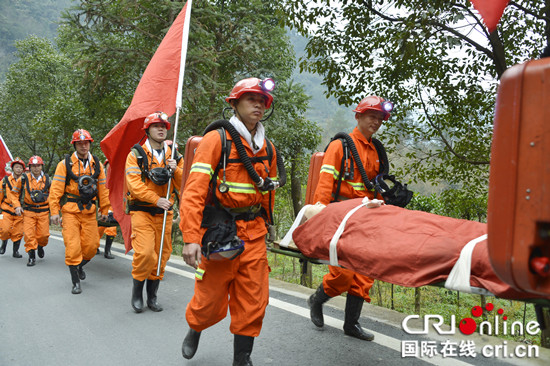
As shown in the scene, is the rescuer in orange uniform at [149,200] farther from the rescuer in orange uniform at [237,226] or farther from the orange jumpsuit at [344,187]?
the orange jumpsuit at [344,187]

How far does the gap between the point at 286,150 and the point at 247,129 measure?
913 cm

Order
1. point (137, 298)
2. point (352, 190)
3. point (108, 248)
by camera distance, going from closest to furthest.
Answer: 1. point (352, 190)
2. point (137, 298)
3. point (108, 248)

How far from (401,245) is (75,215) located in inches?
228

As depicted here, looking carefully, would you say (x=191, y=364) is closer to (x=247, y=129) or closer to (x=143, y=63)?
(x=247, y=129)

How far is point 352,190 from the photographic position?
446cm

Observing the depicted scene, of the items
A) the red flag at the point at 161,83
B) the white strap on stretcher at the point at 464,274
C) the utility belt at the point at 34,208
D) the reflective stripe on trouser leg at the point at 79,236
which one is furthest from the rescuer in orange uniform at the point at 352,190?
the utility belt at the point at 34,208

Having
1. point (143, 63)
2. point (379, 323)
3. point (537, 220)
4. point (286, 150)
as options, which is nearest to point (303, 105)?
point (286, 150)

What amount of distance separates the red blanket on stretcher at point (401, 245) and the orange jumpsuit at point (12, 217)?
9.90 m

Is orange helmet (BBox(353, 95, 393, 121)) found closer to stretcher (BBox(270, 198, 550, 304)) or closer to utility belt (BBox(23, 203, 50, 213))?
stretcher (BBox(270, 198, 550, 304))

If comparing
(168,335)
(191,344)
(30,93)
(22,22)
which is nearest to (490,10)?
(191,344)

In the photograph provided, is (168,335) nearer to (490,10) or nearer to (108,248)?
(490,10)

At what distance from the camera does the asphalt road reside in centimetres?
386

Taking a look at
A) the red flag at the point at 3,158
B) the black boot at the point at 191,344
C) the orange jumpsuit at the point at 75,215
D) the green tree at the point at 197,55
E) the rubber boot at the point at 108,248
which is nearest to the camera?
the black boot at the point at 191,344

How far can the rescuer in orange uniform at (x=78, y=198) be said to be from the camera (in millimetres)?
6906
